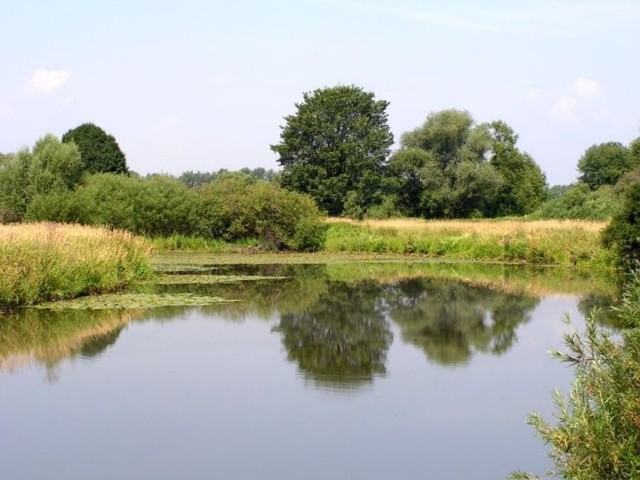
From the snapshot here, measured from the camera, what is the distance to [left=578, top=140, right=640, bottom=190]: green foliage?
70875 mm

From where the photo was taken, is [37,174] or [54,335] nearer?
[54,335]

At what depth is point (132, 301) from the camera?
1755cm

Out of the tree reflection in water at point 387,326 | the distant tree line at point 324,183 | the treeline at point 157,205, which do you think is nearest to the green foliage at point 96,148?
the distant tree line at point 324,183

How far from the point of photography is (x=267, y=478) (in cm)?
714

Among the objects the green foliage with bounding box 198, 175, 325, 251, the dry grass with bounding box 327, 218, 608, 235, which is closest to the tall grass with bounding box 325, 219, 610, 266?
the dry grass with bounding box 327, 218, 608, 235

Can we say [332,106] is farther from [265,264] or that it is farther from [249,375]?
[249,375]

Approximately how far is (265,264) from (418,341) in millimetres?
16436

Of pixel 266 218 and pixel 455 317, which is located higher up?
pixel 266 218

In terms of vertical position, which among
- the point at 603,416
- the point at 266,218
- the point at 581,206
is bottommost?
the point at 603,416

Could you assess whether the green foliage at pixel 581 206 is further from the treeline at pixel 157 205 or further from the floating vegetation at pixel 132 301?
the floating vegetation at pixel 132 301

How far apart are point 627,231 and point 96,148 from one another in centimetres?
3121

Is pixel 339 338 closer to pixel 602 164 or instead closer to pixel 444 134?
pixel 444 134

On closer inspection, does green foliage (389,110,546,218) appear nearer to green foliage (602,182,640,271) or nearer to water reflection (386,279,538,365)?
green foliage (602,182,640,271)

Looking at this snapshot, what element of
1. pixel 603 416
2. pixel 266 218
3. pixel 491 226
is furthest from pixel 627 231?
pixel 603 416
